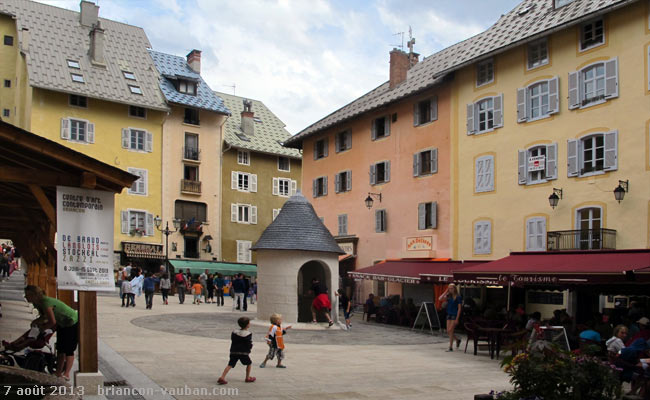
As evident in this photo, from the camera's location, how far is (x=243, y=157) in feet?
162

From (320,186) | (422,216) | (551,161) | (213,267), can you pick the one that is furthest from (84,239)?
(213,267)

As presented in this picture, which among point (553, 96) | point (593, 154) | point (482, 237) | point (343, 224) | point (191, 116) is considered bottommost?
point (482, 237)

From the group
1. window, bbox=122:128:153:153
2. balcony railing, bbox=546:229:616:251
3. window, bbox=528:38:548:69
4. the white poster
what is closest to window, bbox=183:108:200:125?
window, bbox=122:128:153:153

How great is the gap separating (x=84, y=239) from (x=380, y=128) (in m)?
25.7

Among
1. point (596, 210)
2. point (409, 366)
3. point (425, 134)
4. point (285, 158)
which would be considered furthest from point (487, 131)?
point (285, 158)

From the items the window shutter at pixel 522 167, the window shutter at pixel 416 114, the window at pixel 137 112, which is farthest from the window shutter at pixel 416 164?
the window at pixel 137 112

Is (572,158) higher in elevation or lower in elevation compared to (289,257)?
higher

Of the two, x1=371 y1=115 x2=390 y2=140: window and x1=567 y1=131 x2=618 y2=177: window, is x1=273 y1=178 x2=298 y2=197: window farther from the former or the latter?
x1=567 y1=131 x2=618 y2=177: window

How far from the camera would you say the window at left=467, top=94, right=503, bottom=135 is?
26812 mm

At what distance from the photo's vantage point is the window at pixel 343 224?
35.9 m

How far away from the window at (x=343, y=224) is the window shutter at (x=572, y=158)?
1438 cm

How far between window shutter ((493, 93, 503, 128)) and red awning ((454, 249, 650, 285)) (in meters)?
7.43

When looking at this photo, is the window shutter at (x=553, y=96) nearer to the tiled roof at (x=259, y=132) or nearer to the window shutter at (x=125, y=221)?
the window shutter at (x=125, y=221)

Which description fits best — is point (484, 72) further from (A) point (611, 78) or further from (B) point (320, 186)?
(B) point (320, 186)
